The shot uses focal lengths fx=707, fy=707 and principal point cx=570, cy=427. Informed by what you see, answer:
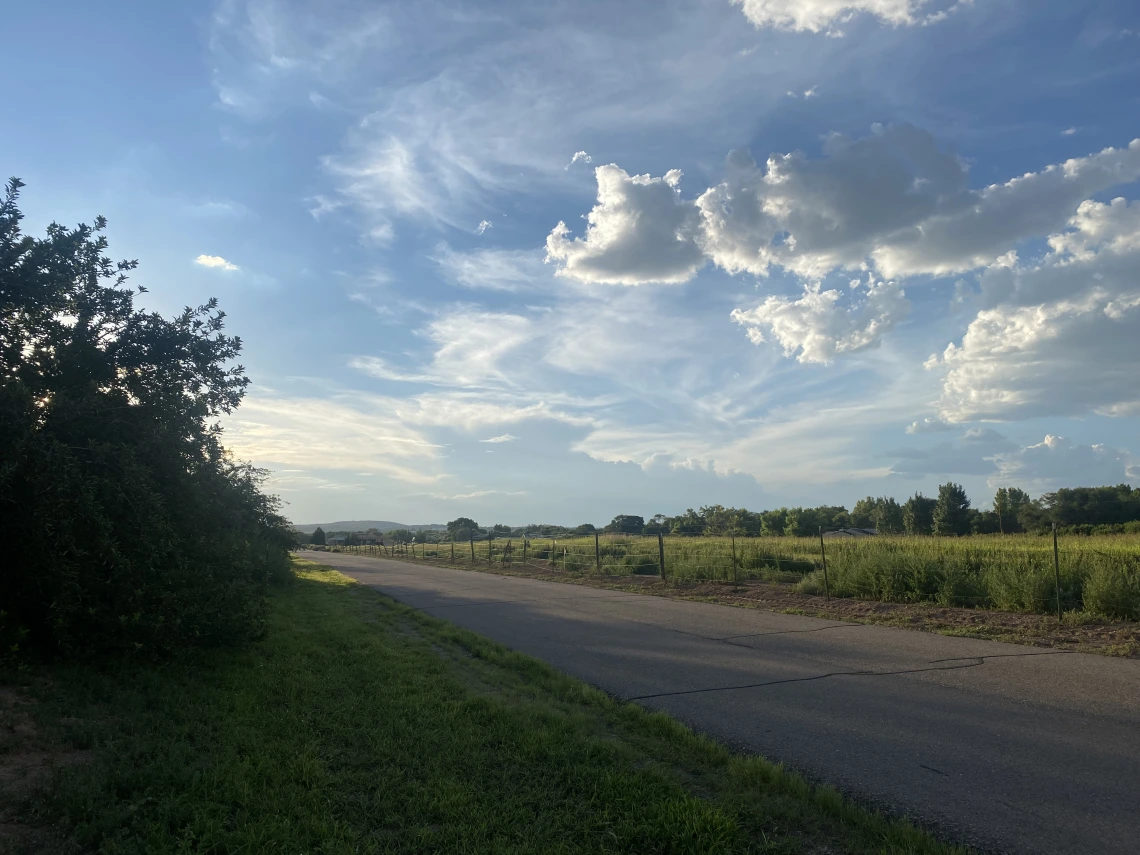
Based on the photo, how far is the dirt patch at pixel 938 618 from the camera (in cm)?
972

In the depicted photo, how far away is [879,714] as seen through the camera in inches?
248

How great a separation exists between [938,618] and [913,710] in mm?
6509

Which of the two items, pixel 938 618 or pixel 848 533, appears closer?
pixel 938 618

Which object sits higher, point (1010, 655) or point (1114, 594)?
point (1114, 594)

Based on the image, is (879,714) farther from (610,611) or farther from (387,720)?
(610,611)

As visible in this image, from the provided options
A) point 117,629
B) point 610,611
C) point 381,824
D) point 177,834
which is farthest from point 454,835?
point 610,611

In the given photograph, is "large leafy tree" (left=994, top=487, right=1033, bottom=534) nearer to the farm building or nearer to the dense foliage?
the farm building

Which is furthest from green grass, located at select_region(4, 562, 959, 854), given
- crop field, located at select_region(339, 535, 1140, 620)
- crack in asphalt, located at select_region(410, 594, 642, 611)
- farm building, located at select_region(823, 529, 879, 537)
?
farm building, located at select_region(823, 529, 879, 537)

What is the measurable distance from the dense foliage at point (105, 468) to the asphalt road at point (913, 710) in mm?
4423

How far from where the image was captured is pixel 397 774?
16.0ft

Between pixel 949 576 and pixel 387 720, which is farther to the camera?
pixel 949 576

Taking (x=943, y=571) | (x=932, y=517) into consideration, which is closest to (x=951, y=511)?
(x=932, y=517)

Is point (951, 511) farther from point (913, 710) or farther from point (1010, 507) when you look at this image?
point (913, 710)

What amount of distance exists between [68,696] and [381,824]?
334 centimetres
